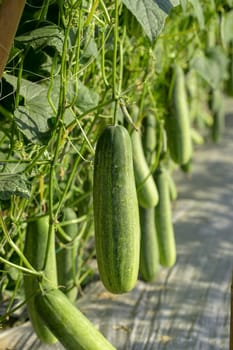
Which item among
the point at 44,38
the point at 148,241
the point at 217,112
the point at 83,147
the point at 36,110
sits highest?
the point at 44,38

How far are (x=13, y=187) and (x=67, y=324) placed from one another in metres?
0.33

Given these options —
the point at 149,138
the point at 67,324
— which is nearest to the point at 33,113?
the point at 67,324

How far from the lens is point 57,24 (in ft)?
6.29

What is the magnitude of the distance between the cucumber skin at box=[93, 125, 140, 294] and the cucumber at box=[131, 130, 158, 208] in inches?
22.3

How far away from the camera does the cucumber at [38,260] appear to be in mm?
1939

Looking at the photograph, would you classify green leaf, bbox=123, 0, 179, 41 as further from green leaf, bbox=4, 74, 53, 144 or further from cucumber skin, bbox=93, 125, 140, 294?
green leaf, bbox=4, 74, 53, 144

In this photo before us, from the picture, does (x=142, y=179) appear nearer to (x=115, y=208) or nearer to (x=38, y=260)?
(x=38, y=260)

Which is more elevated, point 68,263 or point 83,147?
point 83,147

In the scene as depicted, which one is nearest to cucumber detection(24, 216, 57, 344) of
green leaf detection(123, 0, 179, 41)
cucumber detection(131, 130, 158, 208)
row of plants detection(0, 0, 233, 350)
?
row of plants detection(0, 0, 233, 350)

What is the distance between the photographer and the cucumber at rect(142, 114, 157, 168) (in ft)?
8.42

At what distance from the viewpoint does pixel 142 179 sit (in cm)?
229

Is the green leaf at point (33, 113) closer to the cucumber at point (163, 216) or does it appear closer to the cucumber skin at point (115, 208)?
the cucumber skin at point (115, 208)

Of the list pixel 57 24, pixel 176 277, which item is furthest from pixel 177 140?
pixel 57 24

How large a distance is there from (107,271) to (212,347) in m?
0.69
